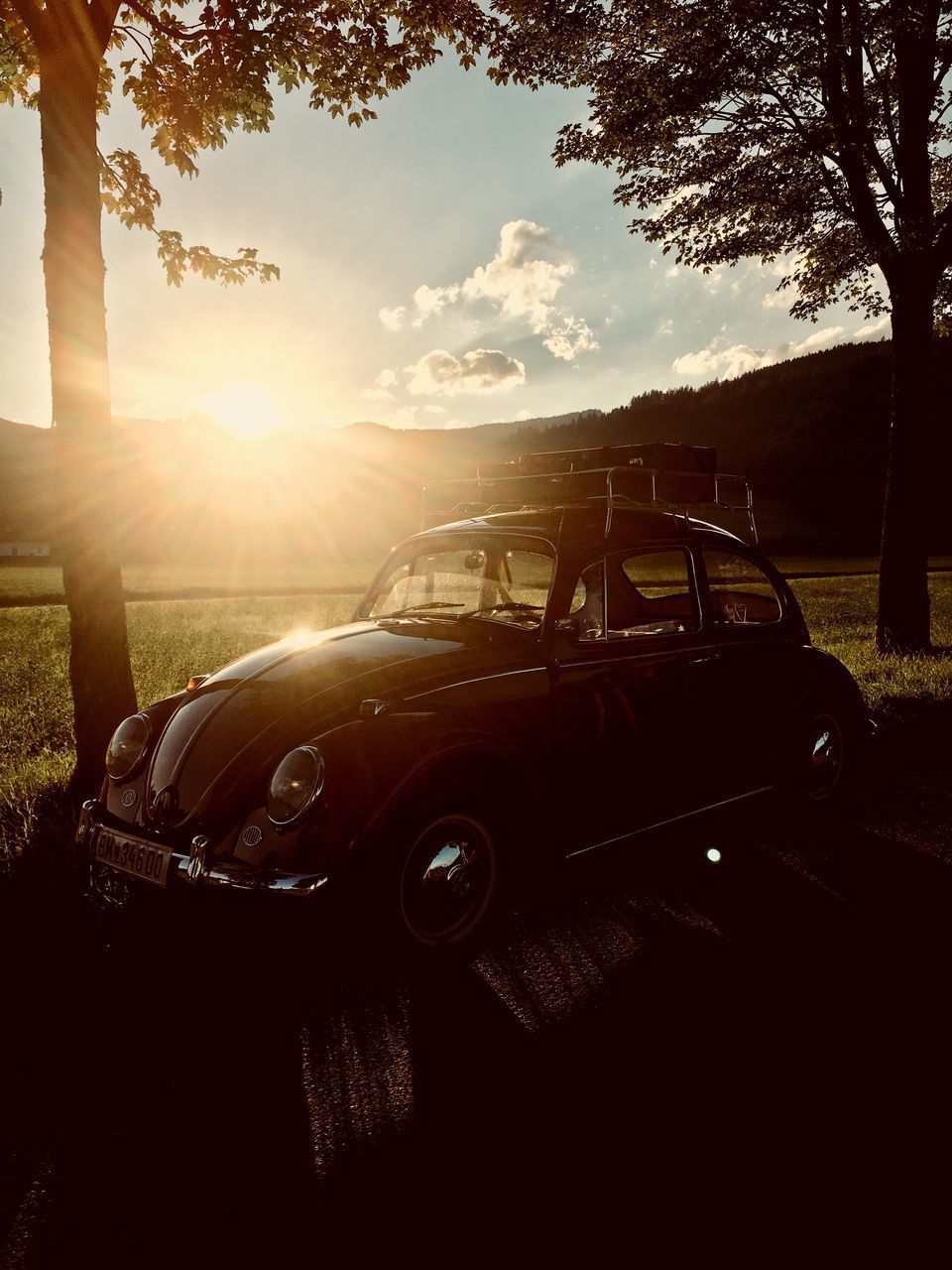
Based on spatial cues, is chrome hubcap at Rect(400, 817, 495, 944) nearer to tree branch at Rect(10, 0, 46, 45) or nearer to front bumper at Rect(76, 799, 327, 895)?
front bumper at Rect(76, 799, 327, 895)

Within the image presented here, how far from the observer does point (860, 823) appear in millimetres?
4703

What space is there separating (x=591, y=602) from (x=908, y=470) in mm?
8918

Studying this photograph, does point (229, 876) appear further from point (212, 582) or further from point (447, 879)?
point (212, 582)

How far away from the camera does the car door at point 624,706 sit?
3.62 metres

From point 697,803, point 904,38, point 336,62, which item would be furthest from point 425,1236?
point 904,38

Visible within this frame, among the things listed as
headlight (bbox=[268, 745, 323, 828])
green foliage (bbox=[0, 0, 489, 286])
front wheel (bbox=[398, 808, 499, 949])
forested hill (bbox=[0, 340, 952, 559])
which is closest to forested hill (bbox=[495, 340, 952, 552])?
forested hill (bbox=[0, 340, 952, 559])

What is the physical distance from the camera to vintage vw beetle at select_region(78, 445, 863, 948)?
288cm

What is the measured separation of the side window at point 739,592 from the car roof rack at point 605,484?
0.84 feet

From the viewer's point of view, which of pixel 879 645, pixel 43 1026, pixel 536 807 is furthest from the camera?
pixel 879 645

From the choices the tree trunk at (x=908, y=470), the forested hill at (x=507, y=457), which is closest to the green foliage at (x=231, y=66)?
the tree trunk at (x=908, y=470)

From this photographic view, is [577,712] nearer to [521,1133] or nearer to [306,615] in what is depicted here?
[521,1133]

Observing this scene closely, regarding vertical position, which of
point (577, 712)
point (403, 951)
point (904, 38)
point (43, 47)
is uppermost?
point (904, 38)

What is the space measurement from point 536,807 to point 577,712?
0.52 meters

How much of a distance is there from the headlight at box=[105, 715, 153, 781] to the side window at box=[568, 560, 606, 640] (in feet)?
7.26
